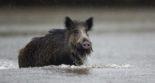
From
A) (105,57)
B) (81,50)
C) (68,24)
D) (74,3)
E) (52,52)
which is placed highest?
(68,24)

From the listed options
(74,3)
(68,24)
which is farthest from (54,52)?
(74,3)

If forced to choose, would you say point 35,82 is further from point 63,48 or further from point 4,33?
point 4,33

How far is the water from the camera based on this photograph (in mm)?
15891

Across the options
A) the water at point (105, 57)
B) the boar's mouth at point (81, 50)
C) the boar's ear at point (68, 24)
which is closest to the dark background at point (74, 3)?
the water at point (105, 57)

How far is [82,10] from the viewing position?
1512 inches

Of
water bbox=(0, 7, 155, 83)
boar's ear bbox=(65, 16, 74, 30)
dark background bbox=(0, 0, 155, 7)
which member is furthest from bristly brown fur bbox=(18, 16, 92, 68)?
dark background bbox=(0, 0, 155, 7)

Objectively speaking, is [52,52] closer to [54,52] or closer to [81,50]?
[54,52]

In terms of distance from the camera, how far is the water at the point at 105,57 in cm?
1589

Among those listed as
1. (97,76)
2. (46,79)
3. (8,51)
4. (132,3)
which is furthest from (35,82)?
(132,3)

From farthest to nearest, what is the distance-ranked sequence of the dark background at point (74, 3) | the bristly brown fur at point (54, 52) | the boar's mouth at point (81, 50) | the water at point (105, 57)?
1. the dark background at point (74, 3)
2. the bristly brown fur at point (54, 52)
3. the boar's mouth at point (81, 50)
4. the water at point (105, 57)

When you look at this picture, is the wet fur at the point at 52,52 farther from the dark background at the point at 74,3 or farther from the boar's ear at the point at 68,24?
the dark background at the point at 74,3

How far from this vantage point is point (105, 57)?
23.0 m

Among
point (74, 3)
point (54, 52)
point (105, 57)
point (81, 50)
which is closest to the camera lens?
point (81, 50)

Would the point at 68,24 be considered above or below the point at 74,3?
above
